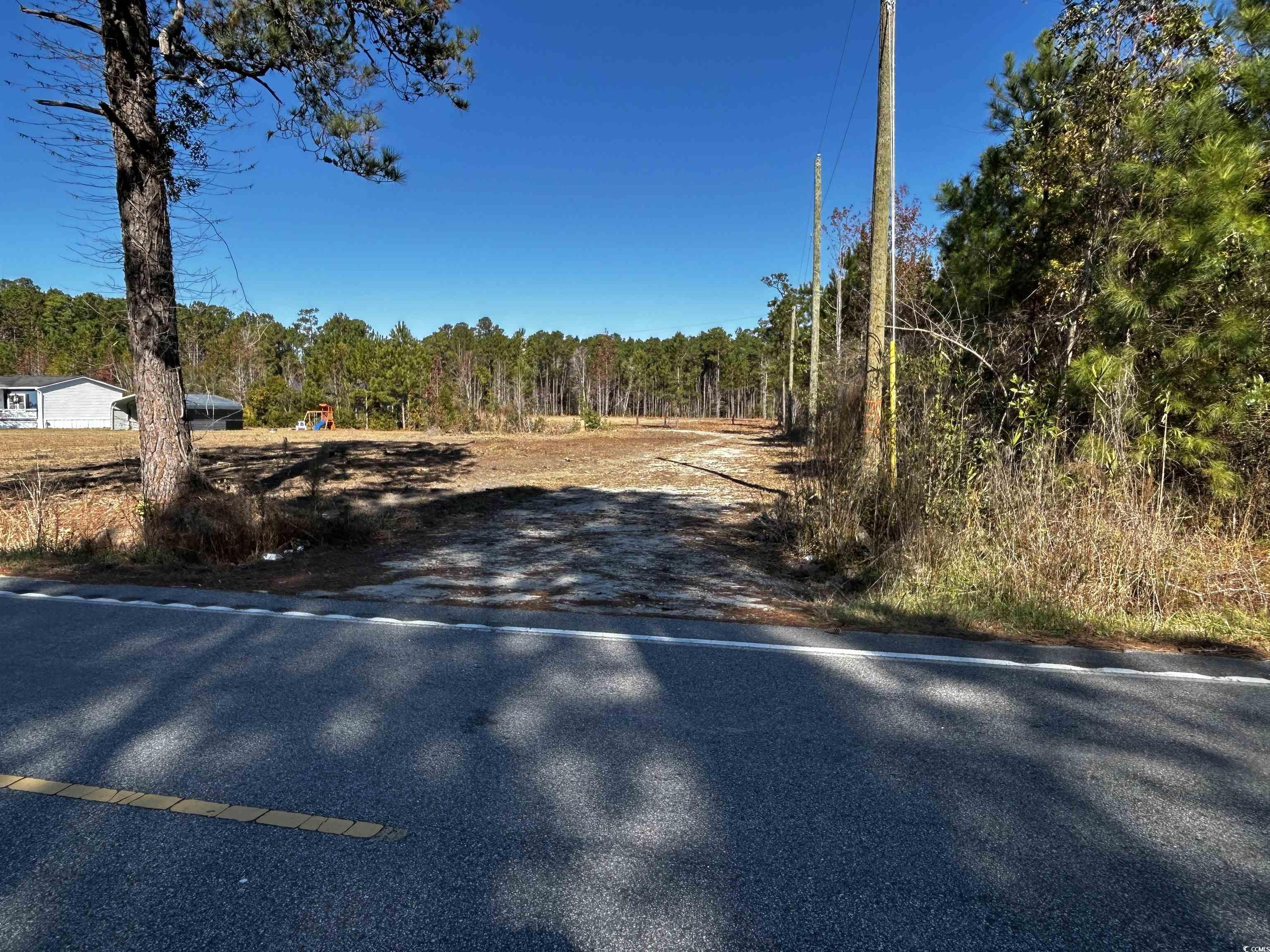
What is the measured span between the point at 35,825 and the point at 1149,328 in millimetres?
8827

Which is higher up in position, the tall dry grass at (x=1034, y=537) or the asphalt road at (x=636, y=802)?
the tall dry grass at (x=1034, y=537)

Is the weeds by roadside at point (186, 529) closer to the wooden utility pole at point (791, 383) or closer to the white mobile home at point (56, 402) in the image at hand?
the wooden utility pole at point (791, 383)

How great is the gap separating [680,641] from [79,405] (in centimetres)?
6554

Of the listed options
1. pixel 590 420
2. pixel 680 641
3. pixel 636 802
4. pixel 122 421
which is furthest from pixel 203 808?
pixel 122 421

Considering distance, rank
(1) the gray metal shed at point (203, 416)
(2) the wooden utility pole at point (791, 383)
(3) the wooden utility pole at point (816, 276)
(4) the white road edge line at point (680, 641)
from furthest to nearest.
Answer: (1) the gray metal shed at point (203, 416)
(2) the wooden utility pole at point (791, 383)
(3) the wooden utility pole at point (816, 276)
(4) the white road edge line at point (680, 641)

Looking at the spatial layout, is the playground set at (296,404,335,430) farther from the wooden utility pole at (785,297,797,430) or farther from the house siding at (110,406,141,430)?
the wooden utility pole at (785,297,797,430)

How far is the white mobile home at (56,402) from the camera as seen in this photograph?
51906 millimetres

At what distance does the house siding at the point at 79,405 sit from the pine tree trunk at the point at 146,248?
5289 cm

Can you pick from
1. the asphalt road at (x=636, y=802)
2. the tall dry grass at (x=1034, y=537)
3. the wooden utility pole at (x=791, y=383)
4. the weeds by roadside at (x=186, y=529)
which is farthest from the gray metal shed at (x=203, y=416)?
the asphalt road at (x=636, y=802)

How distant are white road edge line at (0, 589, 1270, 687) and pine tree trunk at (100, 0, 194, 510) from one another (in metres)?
3.26

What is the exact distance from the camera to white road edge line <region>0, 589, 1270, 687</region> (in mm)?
4410

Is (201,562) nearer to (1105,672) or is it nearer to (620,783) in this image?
(620,783)

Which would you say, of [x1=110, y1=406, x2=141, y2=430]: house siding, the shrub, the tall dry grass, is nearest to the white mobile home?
[x1=110, y1=406, x2=141, y2=430]: house siding

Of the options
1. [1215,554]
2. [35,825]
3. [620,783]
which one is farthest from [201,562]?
[1215,554]
